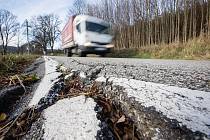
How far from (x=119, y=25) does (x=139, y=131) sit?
25.9 meters

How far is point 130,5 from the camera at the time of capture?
2441 cm

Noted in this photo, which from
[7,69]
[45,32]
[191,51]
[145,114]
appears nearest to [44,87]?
[145,114]

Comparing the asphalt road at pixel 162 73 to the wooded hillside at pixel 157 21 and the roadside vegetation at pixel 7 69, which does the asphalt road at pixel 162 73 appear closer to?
the roadside vegetation at pixel 7 69

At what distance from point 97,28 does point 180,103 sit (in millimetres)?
11722

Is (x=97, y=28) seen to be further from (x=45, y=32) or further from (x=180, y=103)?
(x=45, y=32)

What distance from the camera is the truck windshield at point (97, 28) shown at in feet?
39.3

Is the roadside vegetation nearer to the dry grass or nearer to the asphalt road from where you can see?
the asphalt road

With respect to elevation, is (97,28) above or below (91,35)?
above

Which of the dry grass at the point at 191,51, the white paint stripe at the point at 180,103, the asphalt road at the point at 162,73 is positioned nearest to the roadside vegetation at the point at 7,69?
the asphalt road at the point at 162,73

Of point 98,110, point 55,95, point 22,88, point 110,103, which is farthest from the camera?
point 22,88

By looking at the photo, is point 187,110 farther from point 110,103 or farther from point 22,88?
point 22,88

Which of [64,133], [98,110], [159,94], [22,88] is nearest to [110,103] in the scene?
[98,110]

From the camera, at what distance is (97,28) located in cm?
1238

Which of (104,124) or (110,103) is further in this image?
(110,103)
